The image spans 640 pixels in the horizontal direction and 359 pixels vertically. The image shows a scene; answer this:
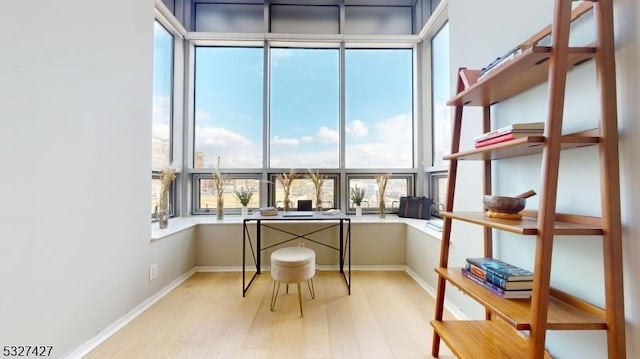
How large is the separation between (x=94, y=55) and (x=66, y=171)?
831 mm

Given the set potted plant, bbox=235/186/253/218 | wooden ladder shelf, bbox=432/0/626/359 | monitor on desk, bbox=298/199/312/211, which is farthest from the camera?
potted plant, bbox=235/186/253/218

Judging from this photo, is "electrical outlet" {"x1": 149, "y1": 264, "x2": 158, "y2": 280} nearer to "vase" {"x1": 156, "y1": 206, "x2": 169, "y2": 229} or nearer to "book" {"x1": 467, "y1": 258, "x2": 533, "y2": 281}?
"vase" {"x1": 156, "y1": 206, "x2": 169, "y2": 229}

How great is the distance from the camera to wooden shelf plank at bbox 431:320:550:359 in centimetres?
135

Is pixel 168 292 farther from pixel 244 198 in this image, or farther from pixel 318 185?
pixel 318 185

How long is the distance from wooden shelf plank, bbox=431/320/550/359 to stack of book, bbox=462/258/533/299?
0.31 m

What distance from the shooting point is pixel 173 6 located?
137 inches

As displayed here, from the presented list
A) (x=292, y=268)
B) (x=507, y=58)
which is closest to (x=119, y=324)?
(x=292, y=268)

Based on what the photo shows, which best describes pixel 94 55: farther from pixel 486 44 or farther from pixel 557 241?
pixel 557 241

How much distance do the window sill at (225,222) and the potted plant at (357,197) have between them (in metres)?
0.10

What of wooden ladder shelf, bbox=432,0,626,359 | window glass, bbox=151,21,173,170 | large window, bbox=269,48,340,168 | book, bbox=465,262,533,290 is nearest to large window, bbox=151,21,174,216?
window glass, bbox=151,21,173,170

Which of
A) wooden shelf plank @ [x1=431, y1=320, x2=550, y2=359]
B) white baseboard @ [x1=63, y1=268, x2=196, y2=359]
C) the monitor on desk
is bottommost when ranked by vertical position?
white baseboard @ [x1=63, y1=268, x2=196, y2=359]

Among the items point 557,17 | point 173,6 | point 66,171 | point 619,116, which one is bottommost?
point 66,171

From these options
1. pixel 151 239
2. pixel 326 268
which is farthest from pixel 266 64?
pixel 326 268

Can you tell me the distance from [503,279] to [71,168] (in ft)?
Answer: 8.24
